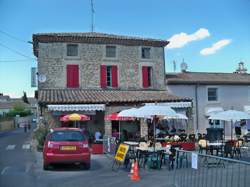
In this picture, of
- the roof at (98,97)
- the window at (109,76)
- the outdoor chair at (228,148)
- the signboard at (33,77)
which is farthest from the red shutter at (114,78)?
the outdoor chair at (228,148)

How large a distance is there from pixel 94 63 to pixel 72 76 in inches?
80.1

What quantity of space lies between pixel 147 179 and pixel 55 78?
61.1 feet

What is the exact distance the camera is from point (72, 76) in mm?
28516

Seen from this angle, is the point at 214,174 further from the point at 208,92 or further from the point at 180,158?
the point at 208,92

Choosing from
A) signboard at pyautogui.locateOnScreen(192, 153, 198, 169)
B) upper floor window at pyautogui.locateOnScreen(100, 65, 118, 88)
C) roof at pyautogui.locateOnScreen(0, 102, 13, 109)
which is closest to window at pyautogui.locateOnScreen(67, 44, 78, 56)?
upper floor window at pyautogui.locateOnScreen(100, 65, 118, 88)

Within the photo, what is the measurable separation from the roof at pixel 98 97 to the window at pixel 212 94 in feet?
14.7

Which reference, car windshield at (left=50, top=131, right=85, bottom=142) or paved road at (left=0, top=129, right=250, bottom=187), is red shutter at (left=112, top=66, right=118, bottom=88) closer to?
paved road at (left=0, top=129, right=250, bottom=187)

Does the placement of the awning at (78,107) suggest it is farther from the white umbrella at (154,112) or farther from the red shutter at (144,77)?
the white umbrella at (154,112)

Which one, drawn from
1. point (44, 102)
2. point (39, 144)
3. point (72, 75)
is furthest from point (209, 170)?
point (72, 75)

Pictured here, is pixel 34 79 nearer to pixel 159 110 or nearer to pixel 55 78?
pixel 55 78

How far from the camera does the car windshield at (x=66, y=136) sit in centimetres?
1288

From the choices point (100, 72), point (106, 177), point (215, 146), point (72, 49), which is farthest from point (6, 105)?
point (106, 177)

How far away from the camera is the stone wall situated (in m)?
28.1

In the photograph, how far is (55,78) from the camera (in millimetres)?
28281
